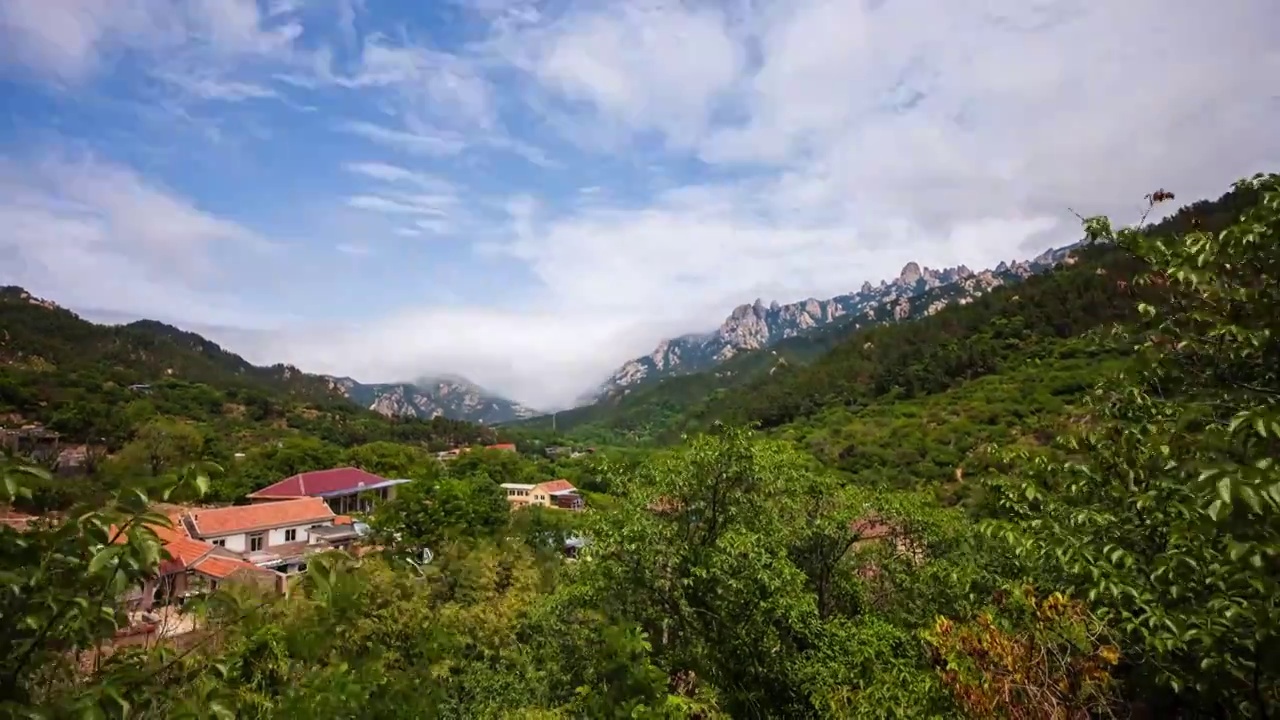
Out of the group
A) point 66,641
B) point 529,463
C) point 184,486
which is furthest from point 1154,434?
point 529,463

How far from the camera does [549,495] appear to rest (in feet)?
180

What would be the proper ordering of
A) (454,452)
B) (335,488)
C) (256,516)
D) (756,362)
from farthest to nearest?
(756,362)
(454,452)
(335,488)
(256,516)

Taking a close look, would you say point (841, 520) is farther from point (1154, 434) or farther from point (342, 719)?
point (342, 719)

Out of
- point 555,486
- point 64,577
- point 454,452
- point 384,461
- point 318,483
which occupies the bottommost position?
point 555,486

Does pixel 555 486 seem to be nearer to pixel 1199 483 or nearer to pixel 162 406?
pixel 162 406

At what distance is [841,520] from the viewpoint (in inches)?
364

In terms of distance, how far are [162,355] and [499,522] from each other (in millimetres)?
86769

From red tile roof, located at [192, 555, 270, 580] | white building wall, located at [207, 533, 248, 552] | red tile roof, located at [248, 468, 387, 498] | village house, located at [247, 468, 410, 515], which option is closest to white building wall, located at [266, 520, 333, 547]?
white building wall, located at [207, 533, 248, 552]

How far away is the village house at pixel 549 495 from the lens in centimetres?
5397

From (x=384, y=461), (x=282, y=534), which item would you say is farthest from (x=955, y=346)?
(x=282, y=534)

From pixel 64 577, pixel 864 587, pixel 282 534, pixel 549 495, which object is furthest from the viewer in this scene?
pixel 549 495

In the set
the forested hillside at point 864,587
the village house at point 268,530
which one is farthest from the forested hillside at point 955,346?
the forested hillside at point 864,587

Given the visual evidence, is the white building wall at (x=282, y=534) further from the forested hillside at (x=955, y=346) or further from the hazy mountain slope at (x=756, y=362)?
the hazy mountain slope at (x=756, y=362)

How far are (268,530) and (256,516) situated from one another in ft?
3.49
